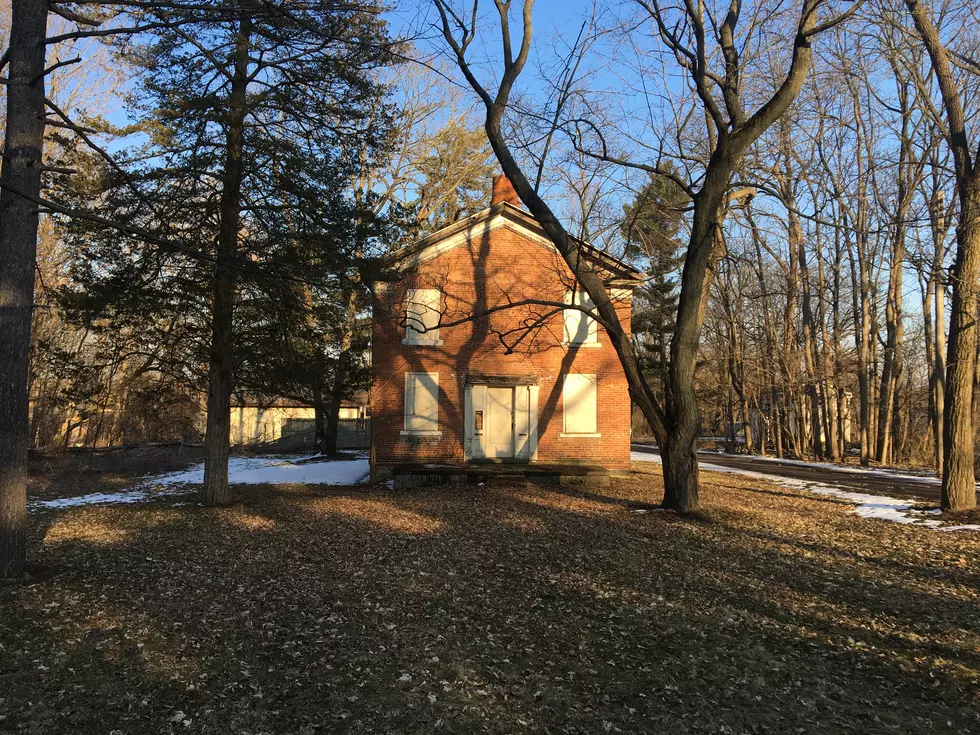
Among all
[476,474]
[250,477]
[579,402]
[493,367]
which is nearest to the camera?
[476,474]

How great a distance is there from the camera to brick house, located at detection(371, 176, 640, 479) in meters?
16.8

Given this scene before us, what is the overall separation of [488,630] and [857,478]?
17.0 metres

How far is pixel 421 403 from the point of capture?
55.2 ft

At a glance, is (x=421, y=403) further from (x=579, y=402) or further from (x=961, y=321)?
(x=961, y=321)

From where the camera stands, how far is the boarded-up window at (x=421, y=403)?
16.8 metres

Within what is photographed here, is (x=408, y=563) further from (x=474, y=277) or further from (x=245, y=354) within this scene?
(x=474, y=277)

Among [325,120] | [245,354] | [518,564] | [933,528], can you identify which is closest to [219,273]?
[245,354]

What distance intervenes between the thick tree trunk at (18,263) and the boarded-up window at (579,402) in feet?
41.1

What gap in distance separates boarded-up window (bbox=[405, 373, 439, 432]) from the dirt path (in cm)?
1028

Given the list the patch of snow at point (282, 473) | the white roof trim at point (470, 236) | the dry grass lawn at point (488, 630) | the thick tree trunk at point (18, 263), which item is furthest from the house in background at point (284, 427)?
the thick tree trunk at point (18, 263)

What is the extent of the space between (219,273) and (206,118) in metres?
2.33

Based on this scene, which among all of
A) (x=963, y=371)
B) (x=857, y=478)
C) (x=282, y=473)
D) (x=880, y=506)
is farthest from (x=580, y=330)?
(x=282, y=473)

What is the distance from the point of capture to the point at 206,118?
9656mm

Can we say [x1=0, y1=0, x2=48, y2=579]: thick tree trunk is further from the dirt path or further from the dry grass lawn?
the dirt path
